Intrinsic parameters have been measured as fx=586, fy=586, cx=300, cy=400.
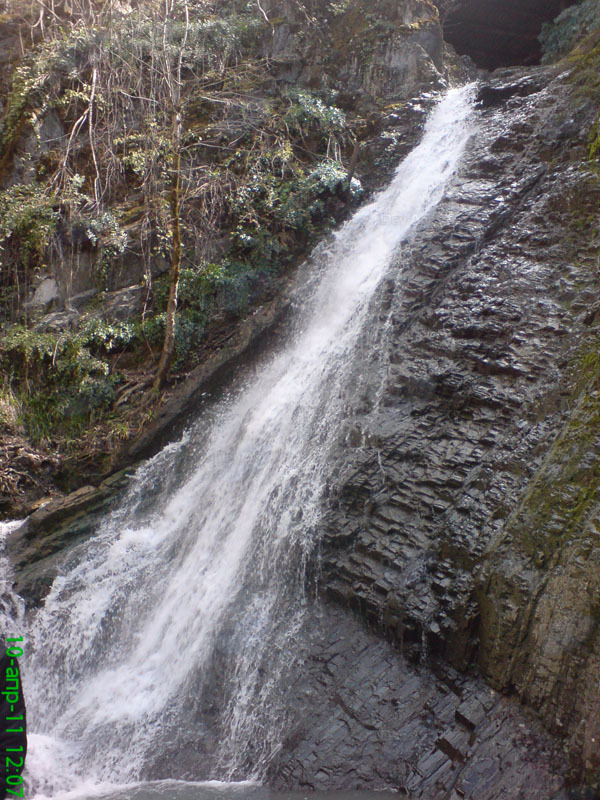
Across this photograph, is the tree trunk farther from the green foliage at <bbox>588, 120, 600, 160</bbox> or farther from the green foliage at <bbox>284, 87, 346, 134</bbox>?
the green foliage at <bbox>588, 120, 600, 160</bbox>

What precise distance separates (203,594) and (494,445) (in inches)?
127

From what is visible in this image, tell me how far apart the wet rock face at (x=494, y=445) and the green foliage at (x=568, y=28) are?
386 cm

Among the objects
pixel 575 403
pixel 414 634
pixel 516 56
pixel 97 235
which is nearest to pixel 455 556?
pixel 414 634

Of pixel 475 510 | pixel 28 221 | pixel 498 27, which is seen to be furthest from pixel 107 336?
pixel 498 27

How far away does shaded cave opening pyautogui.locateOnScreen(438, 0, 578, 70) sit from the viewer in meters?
12.2

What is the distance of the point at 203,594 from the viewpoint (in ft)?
19.6

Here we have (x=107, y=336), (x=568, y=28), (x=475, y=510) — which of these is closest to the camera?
(x=475, y=510)

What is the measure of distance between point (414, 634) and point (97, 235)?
8.02 m

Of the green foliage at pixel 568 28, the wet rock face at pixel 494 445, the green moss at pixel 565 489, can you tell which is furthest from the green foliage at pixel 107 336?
the green foliage at pixel 568 28

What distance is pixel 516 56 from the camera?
1368 centimetres

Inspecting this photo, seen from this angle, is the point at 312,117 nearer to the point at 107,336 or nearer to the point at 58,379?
the point at 107,336

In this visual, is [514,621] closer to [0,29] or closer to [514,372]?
[514,372]

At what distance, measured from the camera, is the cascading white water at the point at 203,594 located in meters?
4.93

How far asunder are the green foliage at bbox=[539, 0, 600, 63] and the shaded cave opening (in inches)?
26.3
